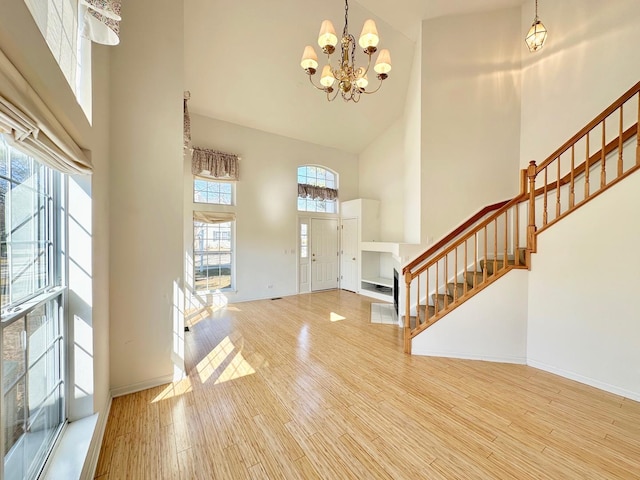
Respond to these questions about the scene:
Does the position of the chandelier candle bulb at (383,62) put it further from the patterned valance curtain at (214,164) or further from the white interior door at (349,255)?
the white interior door at (349,255)

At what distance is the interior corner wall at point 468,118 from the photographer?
3945 millimetres

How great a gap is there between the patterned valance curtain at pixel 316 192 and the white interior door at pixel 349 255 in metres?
0.75

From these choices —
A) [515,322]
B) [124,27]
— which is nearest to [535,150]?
[515,322]

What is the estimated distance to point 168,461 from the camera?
5.08ft

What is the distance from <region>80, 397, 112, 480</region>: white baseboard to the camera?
1386 millimetres

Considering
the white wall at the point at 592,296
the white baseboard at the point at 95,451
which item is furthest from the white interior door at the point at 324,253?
the white baseboard at the point at 95,451

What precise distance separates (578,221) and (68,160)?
3.93 m

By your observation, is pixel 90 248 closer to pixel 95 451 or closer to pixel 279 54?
pixel 95 451

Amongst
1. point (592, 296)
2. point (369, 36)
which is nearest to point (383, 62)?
point (369, 36)

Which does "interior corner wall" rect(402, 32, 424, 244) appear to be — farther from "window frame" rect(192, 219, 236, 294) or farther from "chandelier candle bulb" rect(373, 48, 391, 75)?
"window frame" rect(192, 219, 236, 294)

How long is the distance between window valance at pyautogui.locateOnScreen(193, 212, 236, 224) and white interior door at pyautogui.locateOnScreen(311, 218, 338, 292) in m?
2.01

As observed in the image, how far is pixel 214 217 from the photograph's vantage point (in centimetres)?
498

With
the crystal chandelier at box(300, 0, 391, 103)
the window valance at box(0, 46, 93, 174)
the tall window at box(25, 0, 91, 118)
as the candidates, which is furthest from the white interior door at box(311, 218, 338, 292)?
the window valance at box(0, 46, 93, 174)

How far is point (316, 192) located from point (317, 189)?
83mm
